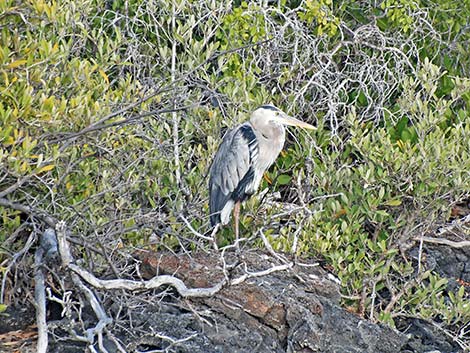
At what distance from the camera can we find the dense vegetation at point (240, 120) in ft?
17.7

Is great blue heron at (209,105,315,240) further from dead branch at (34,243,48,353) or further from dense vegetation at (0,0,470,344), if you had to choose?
dead branch at (34,243,48,353)

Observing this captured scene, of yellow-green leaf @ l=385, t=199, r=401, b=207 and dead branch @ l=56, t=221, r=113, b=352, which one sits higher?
dead branch @ l=56, t=221, r=113, b=352

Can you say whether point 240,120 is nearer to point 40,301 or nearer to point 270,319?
point 270,319

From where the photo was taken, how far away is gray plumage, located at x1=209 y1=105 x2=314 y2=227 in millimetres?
6742

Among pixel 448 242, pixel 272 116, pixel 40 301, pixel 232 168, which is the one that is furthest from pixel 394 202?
pixel 40 301

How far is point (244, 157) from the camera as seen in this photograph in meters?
6.90

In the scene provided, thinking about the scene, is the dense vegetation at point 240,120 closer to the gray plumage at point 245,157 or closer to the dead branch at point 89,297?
the gray plumage at point 245,157

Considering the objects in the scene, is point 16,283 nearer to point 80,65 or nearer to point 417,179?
point 80,65

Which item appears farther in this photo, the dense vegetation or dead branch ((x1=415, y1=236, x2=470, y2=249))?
dead branch ((x1=415, y1=236, x2=470, y2=249))

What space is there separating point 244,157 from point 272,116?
350 millimetres

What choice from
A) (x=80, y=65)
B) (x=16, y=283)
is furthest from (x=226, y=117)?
(x=16, y=283)

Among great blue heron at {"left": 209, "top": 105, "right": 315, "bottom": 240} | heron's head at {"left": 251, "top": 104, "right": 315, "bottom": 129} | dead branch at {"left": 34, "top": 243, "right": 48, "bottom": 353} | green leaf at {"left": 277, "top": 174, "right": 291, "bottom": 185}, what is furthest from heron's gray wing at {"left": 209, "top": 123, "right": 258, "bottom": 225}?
dead branch at {"left": 34, "top": 243, "right": 48, "bottom": 353}

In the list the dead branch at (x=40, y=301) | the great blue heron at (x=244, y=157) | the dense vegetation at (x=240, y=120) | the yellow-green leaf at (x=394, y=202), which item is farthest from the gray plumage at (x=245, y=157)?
the dead branch at (x=40, y=301)

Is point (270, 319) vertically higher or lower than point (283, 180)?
higher
